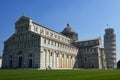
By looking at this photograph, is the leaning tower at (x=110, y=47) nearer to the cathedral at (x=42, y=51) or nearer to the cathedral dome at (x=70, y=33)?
the cathedral at (x=42, y=51)

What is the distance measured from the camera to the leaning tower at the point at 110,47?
97.0m

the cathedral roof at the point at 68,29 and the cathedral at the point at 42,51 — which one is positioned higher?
the cathedral roof at the point at 68,29

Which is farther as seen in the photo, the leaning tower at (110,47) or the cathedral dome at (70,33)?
the cathedral dome at (70,33)

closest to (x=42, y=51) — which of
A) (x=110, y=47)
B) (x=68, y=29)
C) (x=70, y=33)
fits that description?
(x=70, y=33)

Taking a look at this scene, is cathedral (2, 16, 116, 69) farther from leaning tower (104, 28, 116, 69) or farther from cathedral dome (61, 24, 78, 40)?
cathedral dome (61, 24, 78, 40)

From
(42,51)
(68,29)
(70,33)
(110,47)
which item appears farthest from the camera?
(68,29)

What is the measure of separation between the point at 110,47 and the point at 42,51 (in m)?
50.0


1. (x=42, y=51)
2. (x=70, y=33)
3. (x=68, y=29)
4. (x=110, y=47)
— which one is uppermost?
(x=68, y=29)

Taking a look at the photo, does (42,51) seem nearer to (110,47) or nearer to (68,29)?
(68,29)

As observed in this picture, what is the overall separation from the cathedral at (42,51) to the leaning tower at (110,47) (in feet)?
21.1

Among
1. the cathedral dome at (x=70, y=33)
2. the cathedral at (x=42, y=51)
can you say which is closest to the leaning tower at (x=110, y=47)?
the cathedral at (x=42, y=51)

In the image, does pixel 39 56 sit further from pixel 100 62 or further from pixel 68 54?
pixel 100 62

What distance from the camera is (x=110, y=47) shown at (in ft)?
323

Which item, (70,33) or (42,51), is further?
(70,33)
